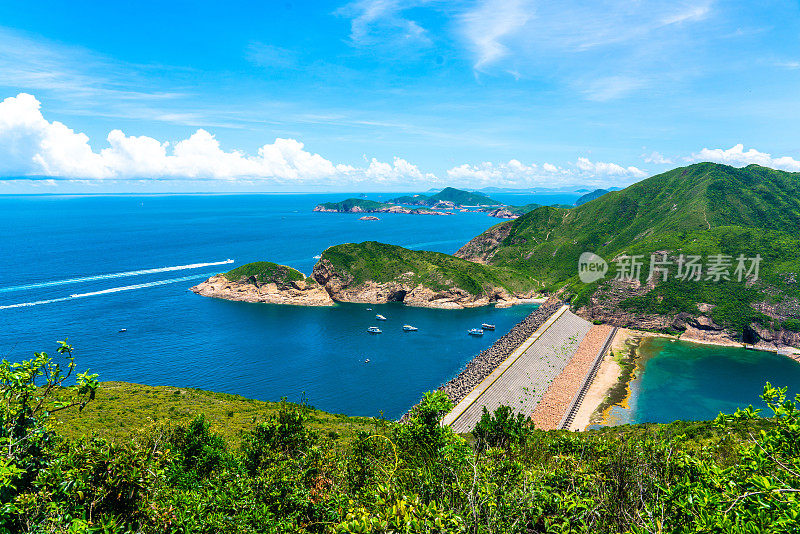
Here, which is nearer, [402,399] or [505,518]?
[505,518]


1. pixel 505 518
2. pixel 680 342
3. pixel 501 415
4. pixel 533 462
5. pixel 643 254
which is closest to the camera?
pixel 505 518

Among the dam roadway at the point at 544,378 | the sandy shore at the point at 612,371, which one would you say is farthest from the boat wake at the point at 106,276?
the sandy shore at the point at 612,371

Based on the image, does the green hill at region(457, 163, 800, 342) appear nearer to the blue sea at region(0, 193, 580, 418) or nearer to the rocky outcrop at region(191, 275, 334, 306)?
the blue sea at region(0, 193, 580, 418)

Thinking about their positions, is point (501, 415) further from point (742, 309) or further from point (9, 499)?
point (742, 309)

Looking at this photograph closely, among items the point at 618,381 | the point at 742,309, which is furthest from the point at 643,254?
the point at 618,381

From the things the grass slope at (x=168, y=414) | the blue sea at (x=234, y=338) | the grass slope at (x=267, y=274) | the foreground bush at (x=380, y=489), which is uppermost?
the foreground bush at (x=380, y=489)

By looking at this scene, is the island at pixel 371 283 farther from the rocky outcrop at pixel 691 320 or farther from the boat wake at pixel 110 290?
the rocky outcrop at pixel 691 320

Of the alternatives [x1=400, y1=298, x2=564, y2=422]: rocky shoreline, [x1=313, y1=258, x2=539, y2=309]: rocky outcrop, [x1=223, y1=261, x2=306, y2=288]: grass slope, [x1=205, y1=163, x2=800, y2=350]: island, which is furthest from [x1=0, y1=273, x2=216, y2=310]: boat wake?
[x1=400, y1=298, x2=564, y2=422]: rocky shoreline
